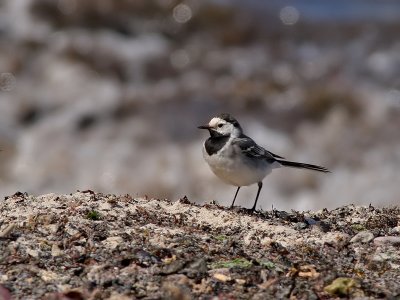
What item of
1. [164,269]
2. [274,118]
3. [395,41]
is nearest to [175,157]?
[274,118]

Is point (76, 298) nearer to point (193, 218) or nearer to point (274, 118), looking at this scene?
point (193, 218)

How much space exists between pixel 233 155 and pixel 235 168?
13cm

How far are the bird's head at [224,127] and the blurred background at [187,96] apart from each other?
6.96 meters

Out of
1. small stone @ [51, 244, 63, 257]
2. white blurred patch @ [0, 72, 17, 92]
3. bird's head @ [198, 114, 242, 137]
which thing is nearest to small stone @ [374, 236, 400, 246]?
bird's head @ [198, 114, 242, 137]

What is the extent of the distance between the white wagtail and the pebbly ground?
0.70 meters

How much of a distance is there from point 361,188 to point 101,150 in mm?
5237

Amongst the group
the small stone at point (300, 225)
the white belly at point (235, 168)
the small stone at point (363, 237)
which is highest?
the white belly at point (235, 168)

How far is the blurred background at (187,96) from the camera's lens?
16531mm

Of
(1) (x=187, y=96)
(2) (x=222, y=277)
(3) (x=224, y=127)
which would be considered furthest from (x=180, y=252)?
(1) (x=187, y=96)

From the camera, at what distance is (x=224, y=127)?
27.1 feet

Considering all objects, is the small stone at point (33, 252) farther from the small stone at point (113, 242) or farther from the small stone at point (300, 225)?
the small stone at point (300, 225)

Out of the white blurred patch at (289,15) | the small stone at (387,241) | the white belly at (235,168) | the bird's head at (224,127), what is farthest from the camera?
the white blurred patch at (289,15)

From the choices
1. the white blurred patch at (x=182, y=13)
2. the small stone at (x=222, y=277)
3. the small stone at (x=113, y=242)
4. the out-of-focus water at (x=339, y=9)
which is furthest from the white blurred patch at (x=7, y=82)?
the small stone at (x=222, y=277)

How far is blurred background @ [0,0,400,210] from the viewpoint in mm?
16531
